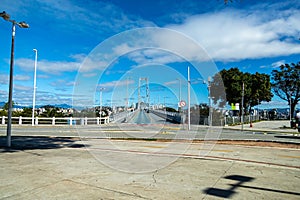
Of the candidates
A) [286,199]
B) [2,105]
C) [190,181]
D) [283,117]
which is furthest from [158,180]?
[283,117]

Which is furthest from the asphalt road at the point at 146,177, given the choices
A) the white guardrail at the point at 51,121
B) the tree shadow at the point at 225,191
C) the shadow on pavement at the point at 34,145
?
the white guardrail at the point at 51,121

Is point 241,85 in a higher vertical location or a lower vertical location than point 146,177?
higher

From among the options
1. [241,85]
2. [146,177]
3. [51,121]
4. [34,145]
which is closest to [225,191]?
[146,177]

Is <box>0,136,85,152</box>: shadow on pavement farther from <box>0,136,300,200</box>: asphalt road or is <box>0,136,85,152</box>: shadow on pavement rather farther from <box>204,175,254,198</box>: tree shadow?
<box>204,175,254,198</box>: tree shadow

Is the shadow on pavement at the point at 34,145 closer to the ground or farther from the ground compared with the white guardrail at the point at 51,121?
closer to the ground

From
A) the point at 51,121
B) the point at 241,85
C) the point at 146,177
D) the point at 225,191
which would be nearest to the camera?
the point at 225,191

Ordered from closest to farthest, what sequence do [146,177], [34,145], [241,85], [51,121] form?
1. [146,177]
2. [34,145]
3. [51,121]
4. [241,85]

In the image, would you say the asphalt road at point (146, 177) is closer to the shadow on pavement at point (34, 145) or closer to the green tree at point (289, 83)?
the shadow on pavement at point (34, 145)

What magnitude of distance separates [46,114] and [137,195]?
35185 millimetres

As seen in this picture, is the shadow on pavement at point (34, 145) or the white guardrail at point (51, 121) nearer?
the shadow on pavement at point (34, 145)

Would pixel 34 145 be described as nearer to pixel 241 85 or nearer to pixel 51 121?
pixel 51 121

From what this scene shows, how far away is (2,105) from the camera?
39312 millimetres

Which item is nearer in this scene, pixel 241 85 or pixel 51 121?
pixel 51 121

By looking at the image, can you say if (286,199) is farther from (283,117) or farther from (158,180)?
(283,117)
